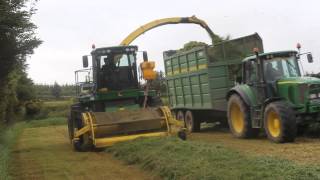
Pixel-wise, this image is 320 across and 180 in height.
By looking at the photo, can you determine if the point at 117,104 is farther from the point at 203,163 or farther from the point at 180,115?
the point at 203,163

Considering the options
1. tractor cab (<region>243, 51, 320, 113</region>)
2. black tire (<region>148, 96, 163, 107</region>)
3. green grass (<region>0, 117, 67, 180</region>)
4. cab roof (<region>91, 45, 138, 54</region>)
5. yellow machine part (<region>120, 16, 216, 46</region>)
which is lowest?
green grass (<region>0, 117, 67, 180</region>)

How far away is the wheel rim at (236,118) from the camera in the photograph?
15.4 meters

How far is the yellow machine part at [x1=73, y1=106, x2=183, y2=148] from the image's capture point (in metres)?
14.7

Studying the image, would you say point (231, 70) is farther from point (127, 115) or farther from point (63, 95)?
point (63, 95)

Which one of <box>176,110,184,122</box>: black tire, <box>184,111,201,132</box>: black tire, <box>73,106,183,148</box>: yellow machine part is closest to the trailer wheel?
<box>184,111,201,132</box>: black tire

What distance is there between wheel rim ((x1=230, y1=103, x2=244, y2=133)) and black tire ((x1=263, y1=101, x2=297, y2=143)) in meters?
1.91

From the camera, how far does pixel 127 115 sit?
597 inches

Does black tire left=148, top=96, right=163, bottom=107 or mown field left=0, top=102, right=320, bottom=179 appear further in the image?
black tire left=148, top=96, right=163, bottom=107

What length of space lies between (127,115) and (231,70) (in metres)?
3.62

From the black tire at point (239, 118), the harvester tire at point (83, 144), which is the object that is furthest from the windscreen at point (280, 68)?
the harvester tire at point (83, 144)

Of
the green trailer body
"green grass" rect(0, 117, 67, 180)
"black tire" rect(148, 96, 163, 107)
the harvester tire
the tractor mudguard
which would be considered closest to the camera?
"green grass" rect(0, 117, 67, 180)

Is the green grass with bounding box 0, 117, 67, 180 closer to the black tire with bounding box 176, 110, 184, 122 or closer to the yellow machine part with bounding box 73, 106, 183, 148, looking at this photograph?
the yellow machine part with bounding box 73, 106, 183, 148

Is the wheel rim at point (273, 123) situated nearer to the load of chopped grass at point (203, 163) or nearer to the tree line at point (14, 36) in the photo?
the load of chopped grass at point (203, 163)

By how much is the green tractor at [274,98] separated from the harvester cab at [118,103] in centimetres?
175
